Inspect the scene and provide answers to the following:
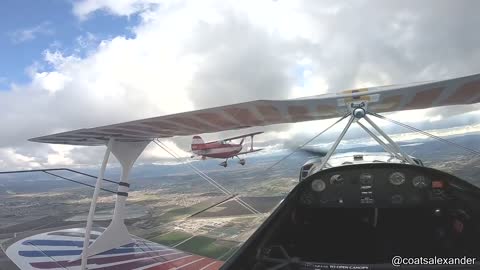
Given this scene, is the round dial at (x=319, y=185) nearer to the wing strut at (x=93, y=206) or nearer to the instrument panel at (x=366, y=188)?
the instrument panel at (x=366, y=188)

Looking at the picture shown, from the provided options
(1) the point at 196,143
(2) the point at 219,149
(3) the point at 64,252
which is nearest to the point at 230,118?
(3) the point at 64,252

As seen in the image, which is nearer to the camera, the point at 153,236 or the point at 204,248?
the point at 204,248

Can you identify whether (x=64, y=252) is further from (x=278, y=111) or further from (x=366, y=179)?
(x=366, y=179)

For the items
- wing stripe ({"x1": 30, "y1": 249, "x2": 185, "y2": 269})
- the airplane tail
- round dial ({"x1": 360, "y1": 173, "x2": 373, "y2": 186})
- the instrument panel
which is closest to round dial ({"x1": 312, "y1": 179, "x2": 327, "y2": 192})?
the instrument panel

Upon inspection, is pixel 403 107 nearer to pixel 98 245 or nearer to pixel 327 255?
pixel 327 255

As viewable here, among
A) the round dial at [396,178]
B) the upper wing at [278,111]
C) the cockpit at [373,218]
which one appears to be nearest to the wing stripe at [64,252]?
the upper wing at [278,111]

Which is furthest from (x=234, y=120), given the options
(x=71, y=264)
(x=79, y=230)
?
(x=79, y=230)
